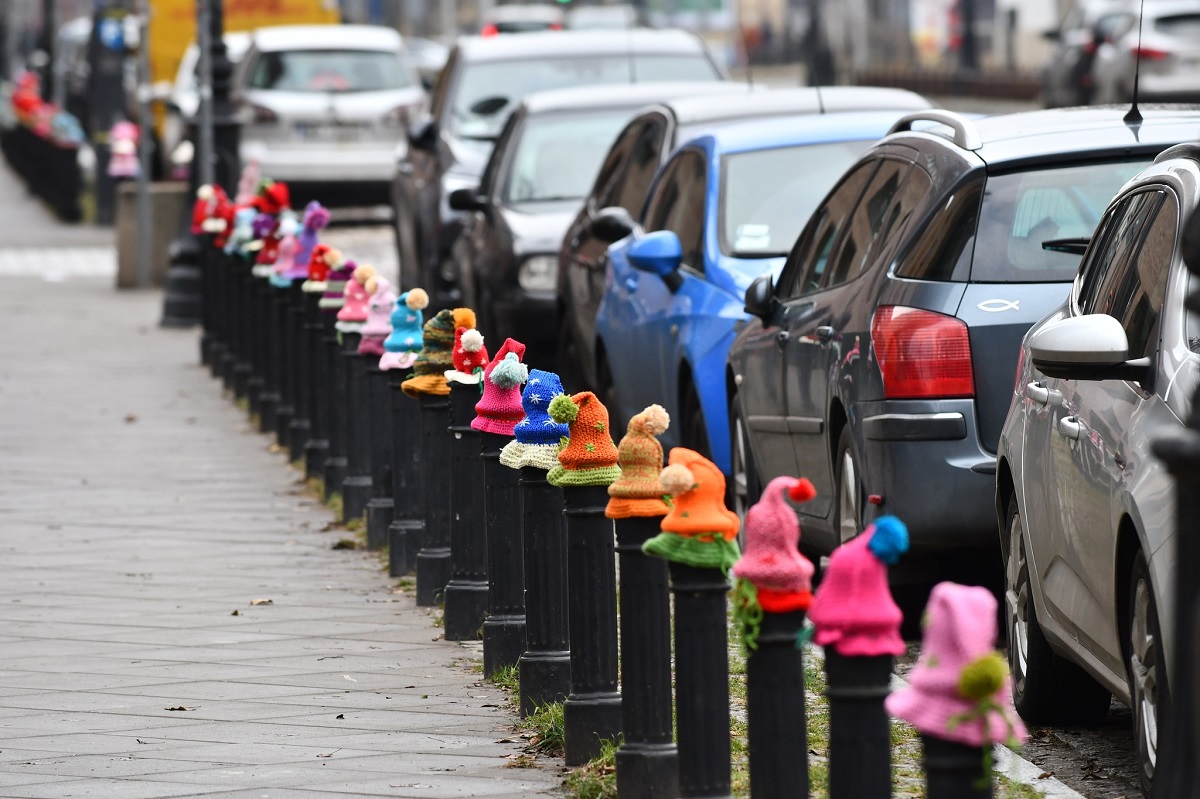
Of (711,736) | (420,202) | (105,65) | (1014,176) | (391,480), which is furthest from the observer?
(105,65)

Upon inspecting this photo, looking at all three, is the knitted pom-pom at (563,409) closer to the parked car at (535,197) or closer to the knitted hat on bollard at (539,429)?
the knitted hat on bollard at (539,429)

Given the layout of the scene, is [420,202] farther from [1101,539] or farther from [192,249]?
[1101,539]

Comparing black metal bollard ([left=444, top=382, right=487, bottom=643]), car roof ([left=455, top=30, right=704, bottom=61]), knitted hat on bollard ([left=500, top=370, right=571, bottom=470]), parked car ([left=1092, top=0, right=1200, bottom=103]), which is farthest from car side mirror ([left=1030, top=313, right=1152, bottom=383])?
parked car ([left=1092, top=0, right=1200, bottom=103])

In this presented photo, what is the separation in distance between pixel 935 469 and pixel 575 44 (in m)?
11.0

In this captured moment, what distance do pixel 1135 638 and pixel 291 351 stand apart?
7.84 meters

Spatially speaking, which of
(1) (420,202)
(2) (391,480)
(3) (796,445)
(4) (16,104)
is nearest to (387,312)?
(2) (391,480)

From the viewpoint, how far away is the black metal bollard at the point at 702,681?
469 cm

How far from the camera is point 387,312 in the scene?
31.6 feet

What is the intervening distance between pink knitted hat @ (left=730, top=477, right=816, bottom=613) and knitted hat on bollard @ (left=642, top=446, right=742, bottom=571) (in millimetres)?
350

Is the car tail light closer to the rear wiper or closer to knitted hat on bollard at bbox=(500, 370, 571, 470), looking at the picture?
the rear wiper

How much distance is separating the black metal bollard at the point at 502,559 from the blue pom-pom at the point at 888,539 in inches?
111

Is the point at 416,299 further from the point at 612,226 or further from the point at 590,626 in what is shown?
the point at 590,626

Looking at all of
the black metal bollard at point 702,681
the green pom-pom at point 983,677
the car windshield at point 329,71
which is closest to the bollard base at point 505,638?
the black metal bollard at point 702,681

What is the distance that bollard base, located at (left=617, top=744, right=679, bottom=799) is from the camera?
5188 mm
